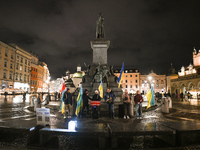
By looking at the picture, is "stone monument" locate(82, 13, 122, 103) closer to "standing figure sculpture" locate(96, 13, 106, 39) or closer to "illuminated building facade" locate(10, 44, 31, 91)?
"standing figure sculpture" locate(96, 13, 106, 39)

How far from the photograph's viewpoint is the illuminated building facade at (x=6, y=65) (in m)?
51.5

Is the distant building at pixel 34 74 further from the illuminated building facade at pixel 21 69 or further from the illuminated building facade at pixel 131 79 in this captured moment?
the illuminated building facade at pixel 131 79

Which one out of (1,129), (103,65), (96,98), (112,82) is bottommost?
(1,129)

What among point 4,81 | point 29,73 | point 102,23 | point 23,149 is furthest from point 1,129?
point 29,73

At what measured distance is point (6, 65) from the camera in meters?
54.5

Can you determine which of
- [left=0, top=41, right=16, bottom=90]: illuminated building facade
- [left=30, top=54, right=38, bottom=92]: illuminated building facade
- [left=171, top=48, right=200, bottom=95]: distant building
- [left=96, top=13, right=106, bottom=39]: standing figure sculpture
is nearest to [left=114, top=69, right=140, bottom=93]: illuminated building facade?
[left=171, top=48, right=200, bottom=95]: distant building

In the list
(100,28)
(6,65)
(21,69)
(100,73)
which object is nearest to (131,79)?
(21,69)

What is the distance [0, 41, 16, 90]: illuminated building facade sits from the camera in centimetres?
5150

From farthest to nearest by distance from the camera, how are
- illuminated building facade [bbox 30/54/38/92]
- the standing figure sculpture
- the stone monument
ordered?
illuminated building facade [bbox 30/54/38/92], the standing figure sculpture, the stone monument

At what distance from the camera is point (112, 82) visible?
16.8 meters

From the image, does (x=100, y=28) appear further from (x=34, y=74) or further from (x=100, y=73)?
(x=34, y=74)

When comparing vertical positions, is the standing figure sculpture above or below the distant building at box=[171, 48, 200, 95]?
above

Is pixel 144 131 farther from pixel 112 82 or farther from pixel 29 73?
pixel 29 73

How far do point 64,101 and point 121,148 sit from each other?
5896 mm
